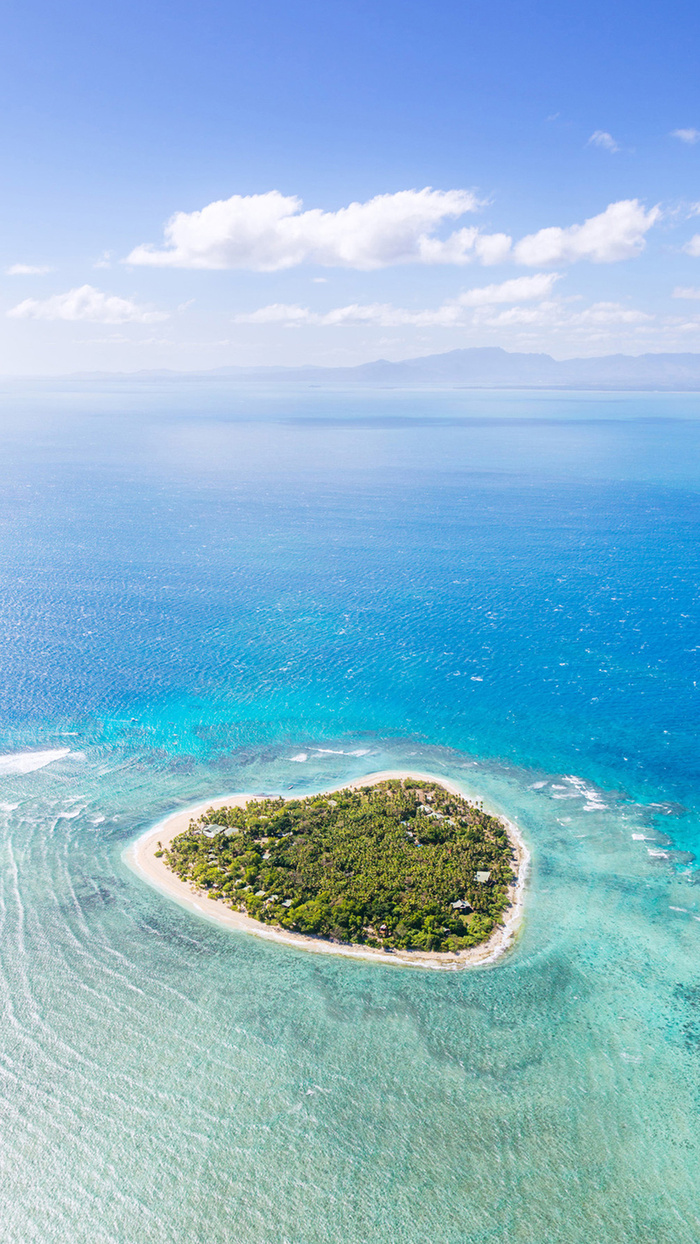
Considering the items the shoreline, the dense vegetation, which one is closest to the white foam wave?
the shoreline

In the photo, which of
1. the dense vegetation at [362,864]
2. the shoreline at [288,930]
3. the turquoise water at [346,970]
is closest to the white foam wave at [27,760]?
the turquoise water at [346,970]

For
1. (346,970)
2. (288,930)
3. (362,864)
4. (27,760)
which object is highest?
(27,760)

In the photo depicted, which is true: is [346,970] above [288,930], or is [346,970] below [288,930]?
below

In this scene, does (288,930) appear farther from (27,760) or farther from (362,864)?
(27,760)

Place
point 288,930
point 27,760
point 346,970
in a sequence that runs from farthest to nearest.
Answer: point 27,760, point 288,930, point 346,970

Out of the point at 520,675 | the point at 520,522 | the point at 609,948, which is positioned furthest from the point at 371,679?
the point at 520,522

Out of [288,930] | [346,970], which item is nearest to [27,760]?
[288,930]

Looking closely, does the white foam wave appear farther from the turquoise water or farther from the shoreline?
the shoreline
